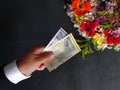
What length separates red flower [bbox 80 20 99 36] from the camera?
50.9 inches

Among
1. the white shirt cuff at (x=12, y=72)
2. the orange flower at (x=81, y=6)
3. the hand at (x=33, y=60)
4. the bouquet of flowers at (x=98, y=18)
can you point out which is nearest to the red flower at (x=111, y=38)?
the bouquet of flowers at (x=98, y=18)

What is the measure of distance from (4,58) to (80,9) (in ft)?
2.07

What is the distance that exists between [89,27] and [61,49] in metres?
0.18

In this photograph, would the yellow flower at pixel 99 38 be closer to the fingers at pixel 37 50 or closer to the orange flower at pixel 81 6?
the orange flower at pixel 81 6

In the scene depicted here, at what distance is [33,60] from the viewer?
47.7 inches

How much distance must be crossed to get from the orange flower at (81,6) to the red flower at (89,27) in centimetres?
5

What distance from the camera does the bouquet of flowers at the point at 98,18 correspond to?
129 cm

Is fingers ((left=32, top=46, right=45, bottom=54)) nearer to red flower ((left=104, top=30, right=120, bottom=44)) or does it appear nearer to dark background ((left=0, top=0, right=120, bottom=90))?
red flower ((left=104, top=30, right=120, bottom=44))

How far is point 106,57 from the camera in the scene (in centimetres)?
214

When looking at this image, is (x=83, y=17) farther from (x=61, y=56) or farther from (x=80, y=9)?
(x=61, y=56)

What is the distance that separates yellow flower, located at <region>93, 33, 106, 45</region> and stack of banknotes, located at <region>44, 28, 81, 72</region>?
0.11 metres

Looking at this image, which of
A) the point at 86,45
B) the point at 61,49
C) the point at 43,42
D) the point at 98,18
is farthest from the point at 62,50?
the point at 43,42

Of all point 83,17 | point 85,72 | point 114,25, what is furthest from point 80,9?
point 85,72

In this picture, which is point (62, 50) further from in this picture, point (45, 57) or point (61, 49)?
point (45, 57)
